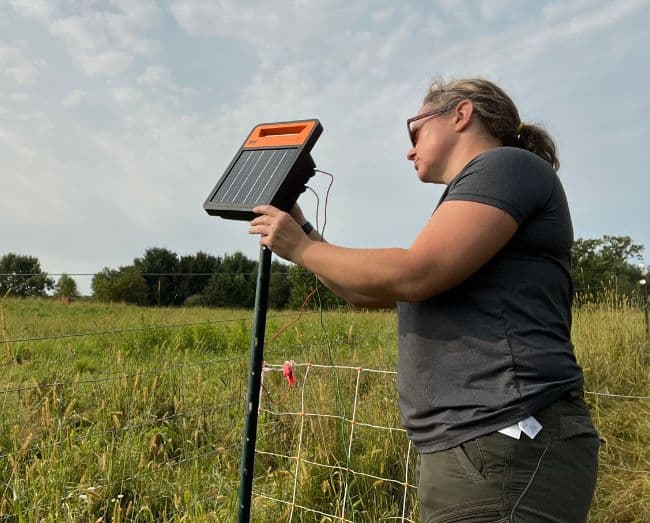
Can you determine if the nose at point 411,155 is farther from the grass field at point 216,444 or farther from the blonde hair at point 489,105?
the grass field at point 216,444

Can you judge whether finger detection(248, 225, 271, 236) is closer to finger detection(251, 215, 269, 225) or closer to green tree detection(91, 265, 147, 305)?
finger detection(251, 215, 269, 225)

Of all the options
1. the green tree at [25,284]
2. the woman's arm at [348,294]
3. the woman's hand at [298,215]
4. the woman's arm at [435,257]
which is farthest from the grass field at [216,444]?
the woman's arm at [435,257]

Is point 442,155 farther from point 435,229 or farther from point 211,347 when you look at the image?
point 211,347

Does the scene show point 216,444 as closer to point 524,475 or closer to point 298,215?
point 298,215

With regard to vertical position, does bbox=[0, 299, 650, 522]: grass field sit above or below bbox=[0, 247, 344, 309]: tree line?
below

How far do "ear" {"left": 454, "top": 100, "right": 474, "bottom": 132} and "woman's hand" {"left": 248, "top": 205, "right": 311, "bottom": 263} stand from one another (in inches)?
17.9

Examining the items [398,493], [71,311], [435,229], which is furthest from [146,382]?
[71,311]

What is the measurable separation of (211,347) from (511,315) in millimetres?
6039

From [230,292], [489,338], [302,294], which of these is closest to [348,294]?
[489,338]

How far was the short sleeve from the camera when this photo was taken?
1193 millimetres

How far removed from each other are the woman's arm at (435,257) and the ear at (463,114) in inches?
11.2

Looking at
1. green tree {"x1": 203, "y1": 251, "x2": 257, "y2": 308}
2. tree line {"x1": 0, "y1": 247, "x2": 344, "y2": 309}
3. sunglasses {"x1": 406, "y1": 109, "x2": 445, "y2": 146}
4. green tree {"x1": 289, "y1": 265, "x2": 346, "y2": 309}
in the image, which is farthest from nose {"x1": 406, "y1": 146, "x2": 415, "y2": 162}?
green tree {"x1": 203, "y1": 251, "x2": 257, "y2": 308}

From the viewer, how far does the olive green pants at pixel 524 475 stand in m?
1.17

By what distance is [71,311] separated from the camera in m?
7.72
